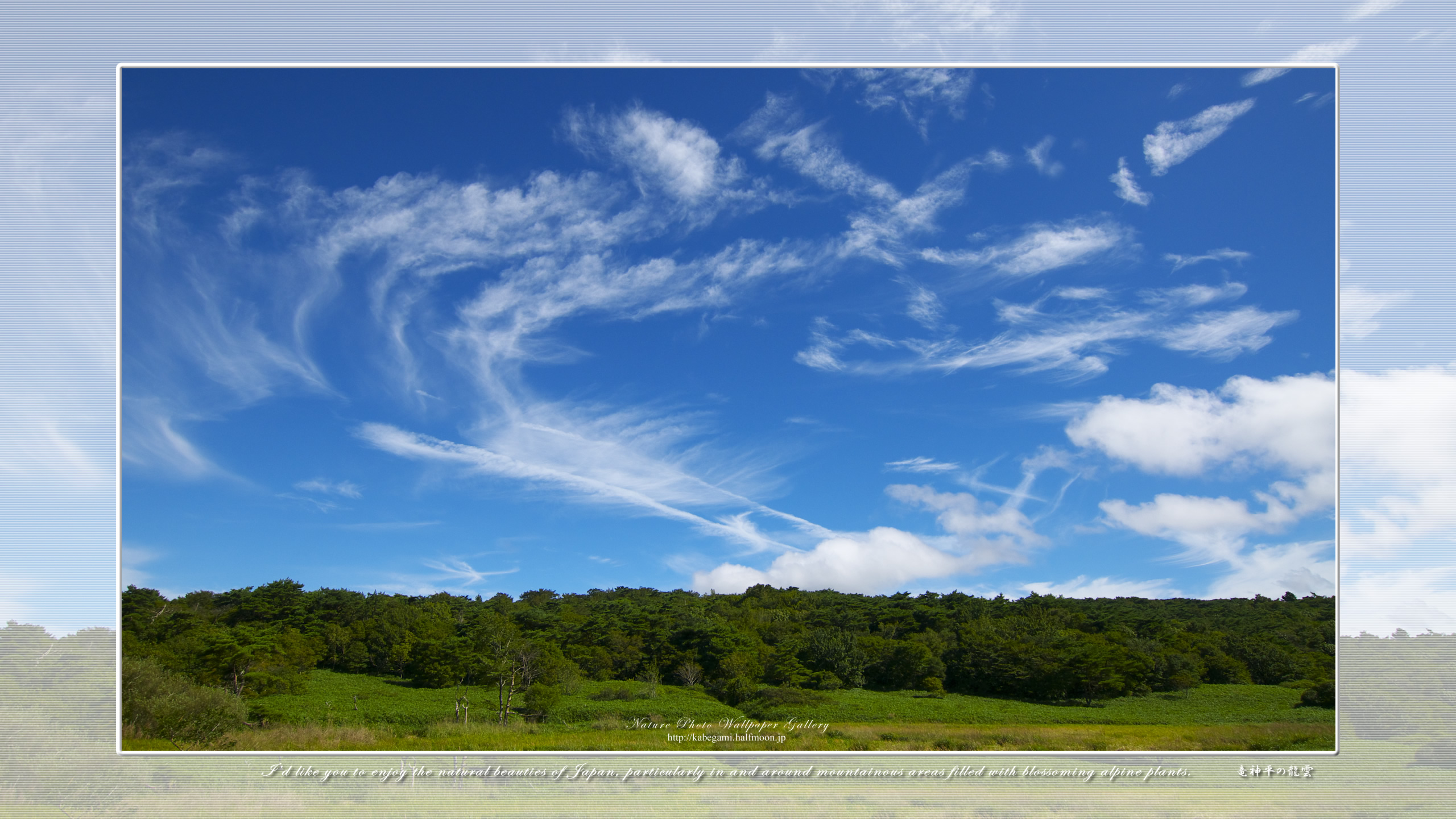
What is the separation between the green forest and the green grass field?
1.03ft

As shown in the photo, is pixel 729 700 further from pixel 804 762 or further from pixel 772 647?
pixel 804 762

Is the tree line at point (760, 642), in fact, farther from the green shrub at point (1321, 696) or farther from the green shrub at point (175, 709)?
the green shrub at point (175, 709)

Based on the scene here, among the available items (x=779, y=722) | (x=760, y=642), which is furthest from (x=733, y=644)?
(x=779, y=722)

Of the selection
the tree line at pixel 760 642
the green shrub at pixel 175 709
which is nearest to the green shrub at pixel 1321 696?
the tree line at pixel 760 642

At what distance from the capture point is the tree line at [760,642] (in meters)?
20.8

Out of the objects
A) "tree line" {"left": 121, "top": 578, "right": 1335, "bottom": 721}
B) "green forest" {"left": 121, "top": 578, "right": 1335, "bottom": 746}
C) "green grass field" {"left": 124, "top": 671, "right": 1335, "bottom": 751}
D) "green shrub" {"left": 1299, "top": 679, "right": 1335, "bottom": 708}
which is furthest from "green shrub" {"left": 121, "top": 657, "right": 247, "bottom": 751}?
"green shrub" {"left": 1299, "top": 679, "right": 1335, "bottom": 708}

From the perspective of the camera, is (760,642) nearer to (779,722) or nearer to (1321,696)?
(779,722)

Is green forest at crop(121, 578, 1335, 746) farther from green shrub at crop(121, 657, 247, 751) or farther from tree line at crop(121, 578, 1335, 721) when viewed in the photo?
green shrub at crop(121, 657, 247, 751)

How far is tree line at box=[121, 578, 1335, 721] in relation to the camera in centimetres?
2078

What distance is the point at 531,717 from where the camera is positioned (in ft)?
66.1

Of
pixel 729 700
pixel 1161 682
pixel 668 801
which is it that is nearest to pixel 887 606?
pixel 729 700

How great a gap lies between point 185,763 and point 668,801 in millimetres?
9710

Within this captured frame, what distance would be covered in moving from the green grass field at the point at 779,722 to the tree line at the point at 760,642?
50 cm

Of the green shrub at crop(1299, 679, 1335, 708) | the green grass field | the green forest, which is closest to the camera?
the green grass field
